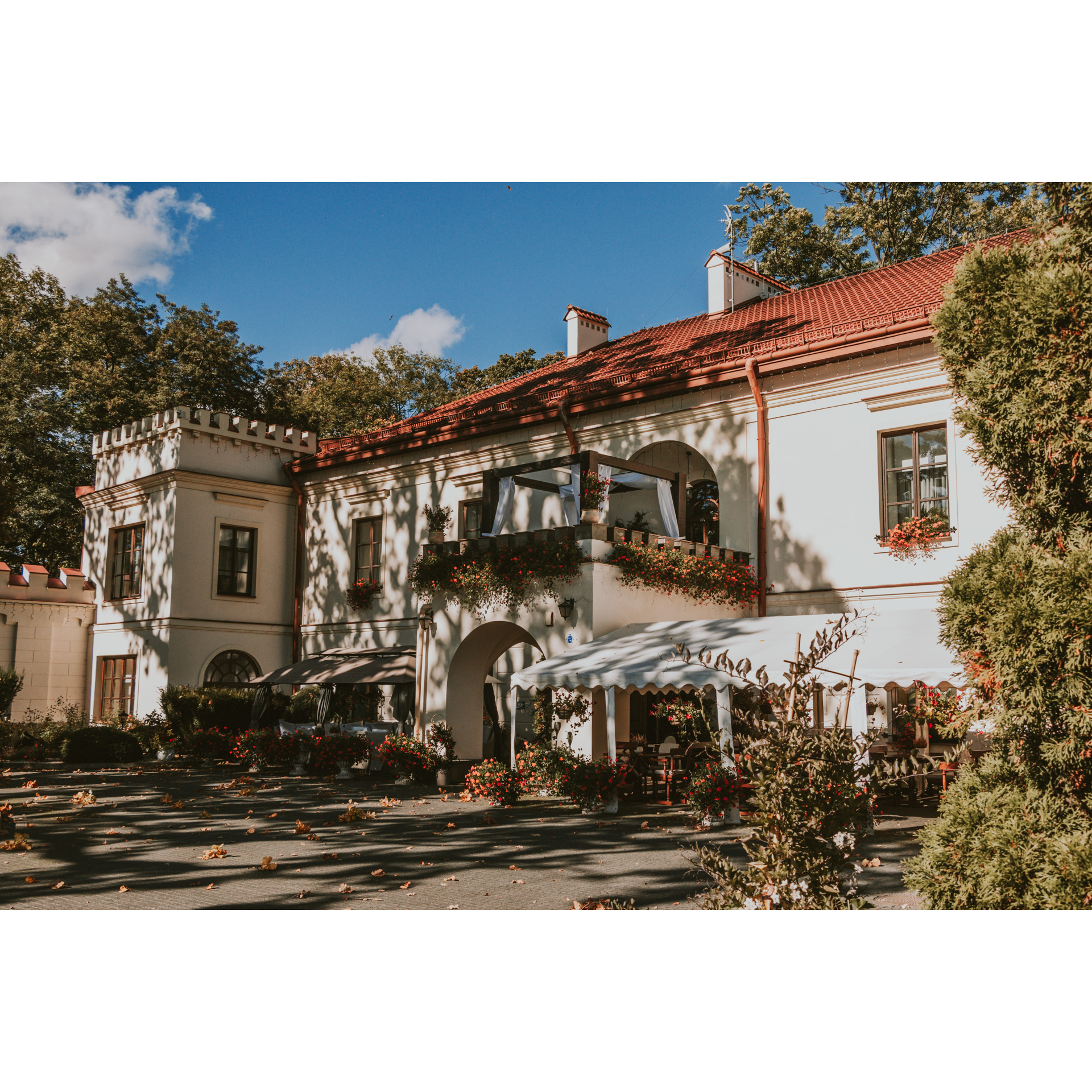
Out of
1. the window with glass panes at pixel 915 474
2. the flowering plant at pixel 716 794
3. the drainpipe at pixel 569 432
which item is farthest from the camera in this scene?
the drainpipe at pixel 569 432

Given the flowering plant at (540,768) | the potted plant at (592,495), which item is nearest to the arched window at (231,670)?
the flowering plant at (540,768)

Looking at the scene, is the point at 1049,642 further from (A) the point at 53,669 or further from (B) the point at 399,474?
(A) the point at 53,669

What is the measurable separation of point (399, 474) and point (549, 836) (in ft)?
39.5

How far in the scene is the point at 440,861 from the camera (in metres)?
8.79

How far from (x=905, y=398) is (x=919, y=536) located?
2.02 meters

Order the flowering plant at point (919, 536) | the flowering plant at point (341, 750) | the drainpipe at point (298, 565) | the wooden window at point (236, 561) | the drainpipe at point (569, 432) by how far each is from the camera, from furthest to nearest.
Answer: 1. the drainpipe at point (298, 565)
2. the wooden window at point (236, 561)
3. the drainpipe at point (569, 432)
4. the flowering plant at point (341, 750)
5. the flowering plant at point (919, 536)

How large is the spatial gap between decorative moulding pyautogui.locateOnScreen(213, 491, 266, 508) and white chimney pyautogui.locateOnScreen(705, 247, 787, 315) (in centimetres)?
1113

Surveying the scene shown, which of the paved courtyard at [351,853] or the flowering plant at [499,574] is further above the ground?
the flowering plant at [499,574]

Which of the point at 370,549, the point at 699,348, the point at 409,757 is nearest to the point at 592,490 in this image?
the point at 409,757

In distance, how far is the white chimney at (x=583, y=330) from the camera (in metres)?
23.2

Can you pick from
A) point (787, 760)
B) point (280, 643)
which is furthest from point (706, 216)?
point (787, 760)

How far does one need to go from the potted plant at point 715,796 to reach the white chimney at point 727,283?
41.7ft

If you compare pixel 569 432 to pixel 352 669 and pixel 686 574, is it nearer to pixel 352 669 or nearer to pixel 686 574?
pixel 686 574

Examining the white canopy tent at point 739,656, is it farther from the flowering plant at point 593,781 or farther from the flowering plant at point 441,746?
the flowering plant at point 441,746
